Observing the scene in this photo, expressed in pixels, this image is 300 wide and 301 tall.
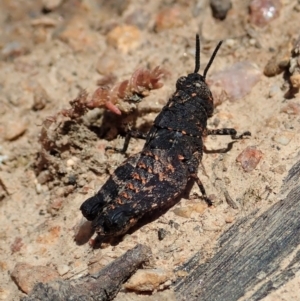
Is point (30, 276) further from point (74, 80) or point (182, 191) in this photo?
Answer: point (74, 80)

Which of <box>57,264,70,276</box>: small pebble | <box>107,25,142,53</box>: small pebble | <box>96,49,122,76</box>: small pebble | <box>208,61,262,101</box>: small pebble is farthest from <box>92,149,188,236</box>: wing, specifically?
<box>107,25,142,53</box>: small pebble

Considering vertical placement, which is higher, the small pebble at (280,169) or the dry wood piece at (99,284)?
the small pebble at (280,169)

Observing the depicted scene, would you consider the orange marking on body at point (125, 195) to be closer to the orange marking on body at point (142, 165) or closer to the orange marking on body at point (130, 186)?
the orange marking on body at point (130, 186)

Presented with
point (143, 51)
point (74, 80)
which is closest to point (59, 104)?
point (74, 80)

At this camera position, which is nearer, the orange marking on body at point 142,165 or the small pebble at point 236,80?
the orange marking on body at point 142,165

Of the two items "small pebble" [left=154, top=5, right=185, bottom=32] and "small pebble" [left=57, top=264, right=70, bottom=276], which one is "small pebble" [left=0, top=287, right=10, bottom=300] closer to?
"small pebble" [left=57, top=264, right=70, bottom=276]

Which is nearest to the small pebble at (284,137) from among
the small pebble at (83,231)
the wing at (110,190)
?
the wing at (110,190)
